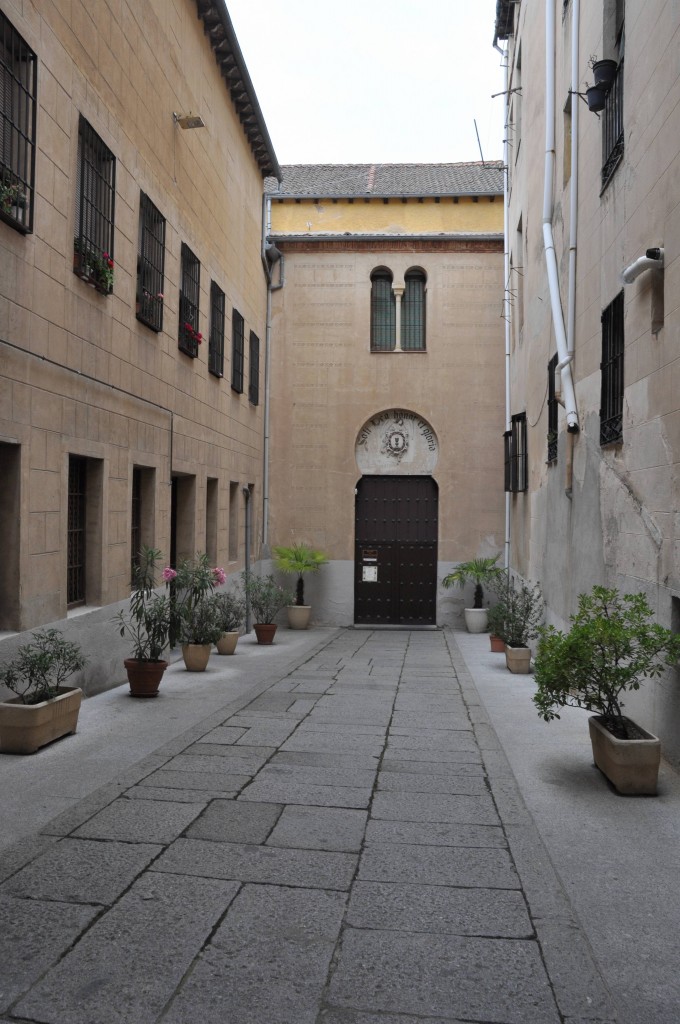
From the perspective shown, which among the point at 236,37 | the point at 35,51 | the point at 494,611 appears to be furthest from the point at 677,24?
the point at 236,37

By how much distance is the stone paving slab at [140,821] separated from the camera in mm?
4676

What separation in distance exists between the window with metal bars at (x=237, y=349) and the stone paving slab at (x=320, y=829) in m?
11.4

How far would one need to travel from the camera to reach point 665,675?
6289 millimetres

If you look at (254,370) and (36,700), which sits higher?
(254,370)

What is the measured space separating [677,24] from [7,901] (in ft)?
22.5

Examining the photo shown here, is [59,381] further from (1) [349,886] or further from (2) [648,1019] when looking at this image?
(2) [648,1019]

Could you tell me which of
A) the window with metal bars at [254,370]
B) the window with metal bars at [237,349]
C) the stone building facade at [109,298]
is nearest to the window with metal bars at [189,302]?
the stone building facade at [109,298]

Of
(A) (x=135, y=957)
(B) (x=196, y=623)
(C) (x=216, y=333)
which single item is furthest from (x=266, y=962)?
(C) (x=216, y=333)

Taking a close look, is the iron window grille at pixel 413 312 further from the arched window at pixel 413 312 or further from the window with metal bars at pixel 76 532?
the window with metal bars at pixel 76 532

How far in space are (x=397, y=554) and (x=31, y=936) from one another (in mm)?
15564

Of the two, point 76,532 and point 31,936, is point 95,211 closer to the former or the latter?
point 76,532

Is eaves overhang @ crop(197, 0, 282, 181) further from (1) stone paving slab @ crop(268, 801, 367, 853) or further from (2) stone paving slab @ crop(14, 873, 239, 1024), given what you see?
(2) stone paving slab @ crop(14, 873, 239, 1024)

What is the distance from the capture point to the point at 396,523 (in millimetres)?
18891

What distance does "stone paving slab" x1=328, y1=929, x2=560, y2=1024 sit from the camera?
121 inches
